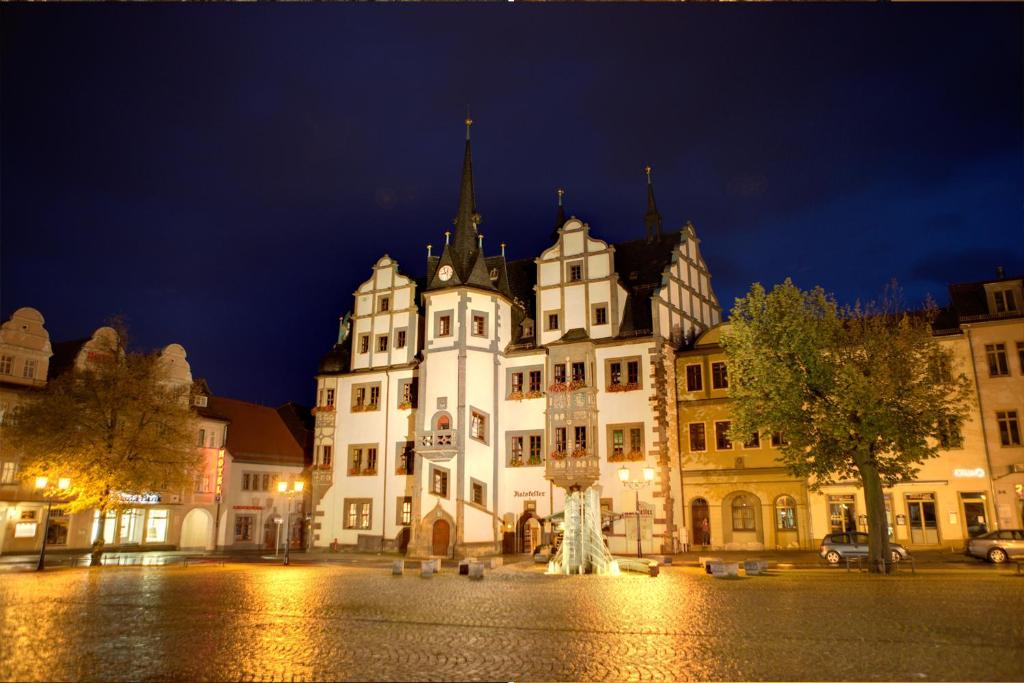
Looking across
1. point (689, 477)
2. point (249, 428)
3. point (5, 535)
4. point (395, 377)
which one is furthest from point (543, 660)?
point (249, 428)

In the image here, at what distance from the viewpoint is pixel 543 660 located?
11852mm

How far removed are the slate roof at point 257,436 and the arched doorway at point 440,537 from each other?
2114 cm

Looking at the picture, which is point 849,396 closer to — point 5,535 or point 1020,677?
point 1020,677

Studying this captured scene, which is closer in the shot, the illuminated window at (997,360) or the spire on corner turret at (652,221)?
the illuminated window at (997,360)

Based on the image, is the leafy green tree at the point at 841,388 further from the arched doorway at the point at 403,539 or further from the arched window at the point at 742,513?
the arched doorway at the point at 403,539

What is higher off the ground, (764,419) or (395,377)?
(395,377)

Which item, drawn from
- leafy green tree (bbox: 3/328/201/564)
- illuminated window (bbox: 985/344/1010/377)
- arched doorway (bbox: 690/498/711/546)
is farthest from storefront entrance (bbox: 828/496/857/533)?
leafy green tree (bbox: 3/328/201/564)

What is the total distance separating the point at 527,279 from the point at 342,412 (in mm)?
15084

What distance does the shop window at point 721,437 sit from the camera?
40625 mm

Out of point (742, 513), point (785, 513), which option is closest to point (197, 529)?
point (742, 513)

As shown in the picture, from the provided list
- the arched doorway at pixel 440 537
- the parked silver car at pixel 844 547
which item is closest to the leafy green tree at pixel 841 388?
the parked silver car at pixel 844 547

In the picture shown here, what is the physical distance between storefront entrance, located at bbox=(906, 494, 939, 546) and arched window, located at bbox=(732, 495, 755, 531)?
24.5 ft

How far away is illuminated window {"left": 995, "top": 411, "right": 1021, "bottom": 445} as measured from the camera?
35.8 m

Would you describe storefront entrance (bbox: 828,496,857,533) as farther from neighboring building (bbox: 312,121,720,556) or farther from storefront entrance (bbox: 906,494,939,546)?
neighboring building (bbox: 312,121,720,556)
